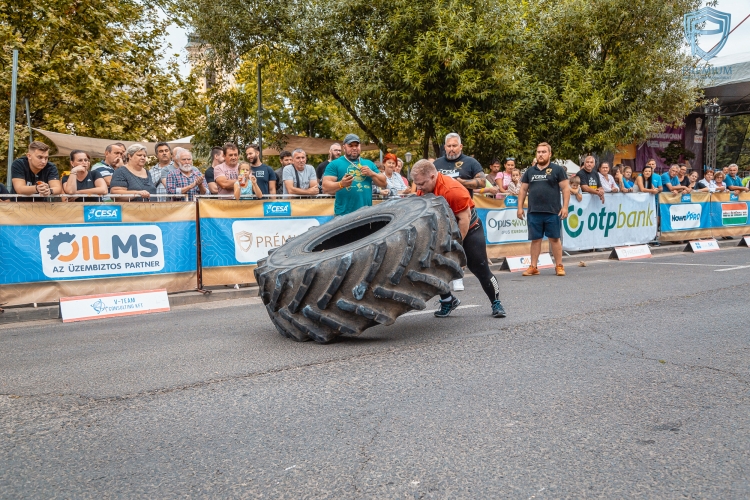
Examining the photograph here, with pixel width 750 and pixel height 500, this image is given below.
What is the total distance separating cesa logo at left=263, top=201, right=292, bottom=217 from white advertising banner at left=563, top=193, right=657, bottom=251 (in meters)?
6.28

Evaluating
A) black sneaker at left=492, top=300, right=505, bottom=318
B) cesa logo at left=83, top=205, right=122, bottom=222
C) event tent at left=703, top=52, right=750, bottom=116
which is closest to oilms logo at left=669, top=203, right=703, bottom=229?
event tent at left=703, top=52, right=750, bottom=116

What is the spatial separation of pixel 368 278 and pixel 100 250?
15.7ft

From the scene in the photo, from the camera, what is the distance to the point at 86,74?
799 inches

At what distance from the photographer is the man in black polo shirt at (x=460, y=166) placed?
27.7 ft

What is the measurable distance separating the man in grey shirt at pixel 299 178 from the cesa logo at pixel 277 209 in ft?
1.83

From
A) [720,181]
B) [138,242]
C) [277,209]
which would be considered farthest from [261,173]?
[720,181]

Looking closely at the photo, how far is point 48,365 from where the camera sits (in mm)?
5266

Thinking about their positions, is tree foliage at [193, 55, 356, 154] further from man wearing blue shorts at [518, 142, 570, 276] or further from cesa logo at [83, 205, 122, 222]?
cesa logo at [83, 205, 122, 222]

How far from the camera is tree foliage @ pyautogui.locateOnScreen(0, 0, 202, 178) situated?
19.8m

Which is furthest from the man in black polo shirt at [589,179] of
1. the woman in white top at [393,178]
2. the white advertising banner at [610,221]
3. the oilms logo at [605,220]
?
the woman in white top at [393,178]

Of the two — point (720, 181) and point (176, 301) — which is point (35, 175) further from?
point (720, 181)

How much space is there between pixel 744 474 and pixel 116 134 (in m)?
21.1

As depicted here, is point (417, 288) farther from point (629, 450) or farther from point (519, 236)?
point (519, 236)

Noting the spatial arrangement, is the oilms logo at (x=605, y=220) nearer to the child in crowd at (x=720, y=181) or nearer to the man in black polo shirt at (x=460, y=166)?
the child in crowd at (x=720, y=181)
